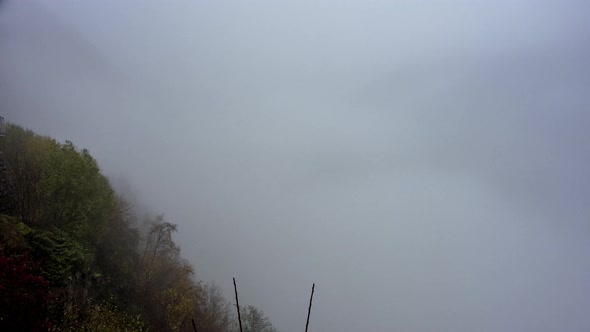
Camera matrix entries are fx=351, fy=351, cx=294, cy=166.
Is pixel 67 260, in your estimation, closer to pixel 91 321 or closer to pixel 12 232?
pixel 12 232

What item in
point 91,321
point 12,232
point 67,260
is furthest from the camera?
point 67,260

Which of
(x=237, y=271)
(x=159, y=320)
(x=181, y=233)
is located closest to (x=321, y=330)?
(x=237, y=271)

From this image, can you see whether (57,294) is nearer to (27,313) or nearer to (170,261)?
(27,313)

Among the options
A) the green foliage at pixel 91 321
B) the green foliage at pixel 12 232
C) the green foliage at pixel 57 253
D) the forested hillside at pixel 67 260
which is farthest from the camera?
the green foliage at pixel 57 253

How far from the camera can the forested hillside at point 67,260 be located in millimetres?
19703

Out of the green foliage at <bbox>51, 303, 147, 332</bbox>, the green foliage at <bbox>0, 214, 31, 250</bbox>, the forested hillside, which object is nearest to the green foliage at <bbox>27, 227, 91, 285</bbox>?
the forested hillside

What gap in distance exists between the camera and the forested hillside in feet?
64.6

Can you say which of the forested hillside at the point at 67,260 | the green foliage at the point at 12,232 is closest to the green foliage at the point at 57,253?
the forested hillside at the point at 67,260

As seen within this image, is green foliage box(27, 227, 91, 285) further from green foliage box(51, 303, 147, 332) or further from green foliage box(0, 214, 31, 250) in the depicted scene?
green foliage box(51, 303, 147, 332)

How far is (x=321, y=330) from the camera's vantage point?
171250 mm

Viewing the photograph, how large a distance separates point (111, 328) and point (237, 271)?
150m

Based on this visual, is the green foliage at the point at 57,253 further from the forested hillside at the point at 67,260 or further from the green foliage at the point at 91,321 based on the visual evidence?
the green foliage at the point at 91,321

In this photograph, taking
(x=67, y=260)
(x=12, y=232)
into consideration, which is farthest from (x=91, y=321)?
(x=12, y=232)

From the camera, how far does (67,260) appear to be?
77.6ft
